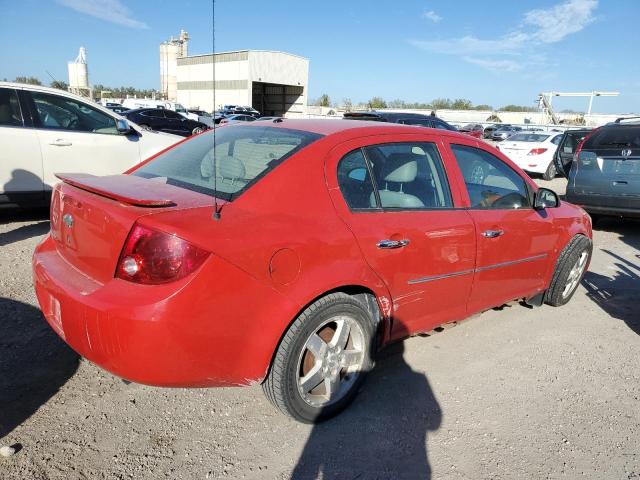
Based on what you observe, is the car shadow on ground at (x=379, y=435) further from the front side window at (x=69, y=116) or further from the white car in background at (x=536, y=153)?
the white car in background at (x=536, y=153)

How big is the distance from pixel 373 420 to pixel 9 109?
5788 millimetres

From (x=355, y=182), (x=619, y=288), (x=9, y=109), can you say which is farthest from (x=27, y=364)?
(x=619, y=288)

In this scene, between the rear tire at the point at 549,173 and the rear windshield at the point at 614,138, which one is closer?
the rear windshield at the point at 614,138

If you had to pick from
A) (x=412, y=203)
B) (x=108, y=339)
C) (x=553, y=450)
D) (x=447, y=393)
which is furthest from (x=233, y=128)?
(x=553, y=450)

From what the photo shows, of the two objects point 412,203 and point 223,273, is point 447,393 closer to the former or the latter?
point 412,203

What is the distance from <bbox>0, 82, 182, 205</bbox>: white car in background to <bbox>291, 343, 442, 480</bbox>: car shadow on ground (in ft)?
15.9

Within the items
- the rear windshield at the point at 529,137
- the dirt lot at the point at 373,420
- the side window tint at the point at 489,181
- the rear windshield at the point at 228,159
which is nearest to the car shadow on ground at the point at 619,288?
the dirt lot at the point at 373,420

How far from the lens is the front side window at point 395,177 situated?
2.71 m

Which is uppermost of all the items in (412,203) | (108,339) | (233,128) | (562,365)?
(233,128)

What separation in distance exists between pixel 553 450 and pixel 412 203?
157 cm

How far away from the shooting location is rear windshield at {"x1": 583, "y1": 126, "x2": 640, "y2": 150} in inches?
282

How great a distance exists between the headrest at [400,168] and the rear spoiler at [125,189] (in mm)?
1331

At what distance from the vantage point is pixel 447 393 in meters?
3.04

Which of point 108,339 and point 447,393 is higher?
point 108,339
